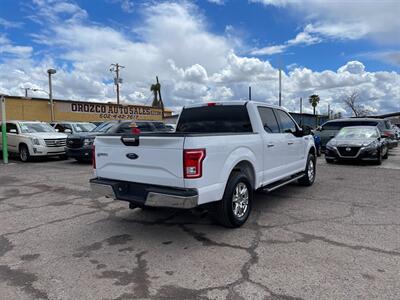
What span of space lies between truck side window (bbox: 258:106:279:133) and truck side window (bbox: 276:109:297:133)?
1.02 ft

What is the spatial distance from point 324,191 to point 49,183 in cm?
707

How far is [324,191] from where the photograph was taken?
7.77 m

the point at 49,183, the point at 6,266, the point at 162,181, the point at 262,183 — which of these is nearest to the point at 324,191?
the point at 262,183

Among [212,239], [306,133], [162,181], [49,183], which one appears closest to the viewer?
[162,181]

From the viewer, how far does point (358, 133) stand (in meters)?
13.2

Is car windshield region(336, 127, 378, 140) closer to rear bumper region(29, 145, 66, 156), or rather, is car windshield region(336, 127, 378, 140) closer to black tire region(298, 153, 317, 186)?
black tire region(298, 153, 317, 186)

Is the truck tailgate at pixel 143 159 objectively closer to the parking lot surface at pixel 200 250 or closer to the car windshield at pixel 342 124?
the parking lot surface at pixel 200 250

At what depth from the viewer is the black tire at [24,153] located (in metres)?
14.3

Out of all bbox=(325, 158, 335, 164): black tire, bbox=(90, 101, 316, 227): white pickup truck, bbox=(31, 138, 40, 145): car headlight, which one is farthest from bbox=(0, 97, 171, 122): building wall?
bbox=(90, 101, 316, 227): white pickup truck

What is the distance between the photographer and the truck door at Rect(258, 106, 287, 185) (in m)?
5.88

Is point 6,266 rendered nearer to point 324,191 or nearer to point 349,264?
point 349,264

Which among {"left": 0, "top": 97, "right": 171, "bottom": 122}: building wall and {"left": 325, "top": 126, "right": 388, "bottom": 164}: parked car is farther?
{"left": 0, "top": 97, "right": 171, "bottom": 122}: building wall

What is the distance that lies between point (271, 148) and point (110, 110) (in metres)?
30.8

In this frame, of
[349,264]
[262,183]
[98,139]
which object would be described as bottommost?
[349,264]
